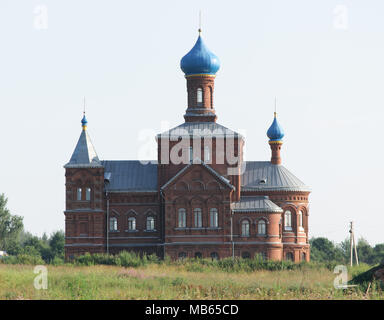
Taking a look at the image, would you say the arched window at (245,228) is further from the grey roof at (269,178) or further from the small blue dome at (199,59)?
the small blue dome at (199,59)

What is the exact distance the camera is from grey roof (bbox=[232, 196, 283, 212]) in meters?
44.3

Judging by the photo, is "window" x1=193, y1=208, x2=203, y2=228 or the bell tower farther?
the bell tower

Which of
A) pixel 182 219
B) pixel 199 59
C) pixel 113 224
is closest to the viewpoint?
pixel 182 219

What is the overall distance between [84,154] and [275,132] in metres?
10.5

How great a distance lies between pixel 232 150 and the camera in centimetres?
4531

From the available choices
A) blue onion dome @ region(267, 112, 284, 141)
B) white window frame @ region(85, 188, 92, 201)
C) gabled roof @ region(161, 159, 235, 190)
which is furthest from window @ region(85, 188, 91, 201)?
blue onion dome @ region(267, 112, 284, 141)

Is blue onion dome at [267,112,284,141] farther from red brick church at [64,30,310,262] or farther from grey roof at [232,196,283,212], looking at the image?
grey roof at [232,196,283,212]

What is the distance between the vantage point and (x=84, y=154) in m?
45.5

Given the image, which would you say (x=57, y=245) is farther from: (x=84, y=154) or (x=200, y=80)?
(x=200, y=80)

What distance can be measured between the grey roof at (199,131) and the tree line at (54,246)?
16673 millimetres

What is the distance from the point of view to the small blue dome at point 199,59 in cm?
4684

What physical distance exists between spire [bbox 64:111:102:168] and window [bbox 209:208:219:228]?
6.13m

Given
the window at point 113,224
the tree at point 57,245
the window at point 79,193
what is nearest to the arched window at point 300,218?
the window at point 113,224

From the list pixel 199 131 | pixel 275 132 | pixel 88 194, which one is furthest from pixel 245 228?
pixel 88 194
